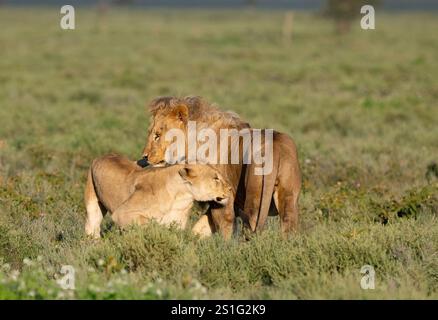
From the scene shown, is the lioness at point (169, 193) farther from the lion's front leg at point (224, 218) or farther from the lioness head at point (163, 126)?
the lioness head at point (163, 126)

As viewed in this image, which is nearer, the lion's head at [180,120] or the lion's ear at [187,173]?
the lion's ear at [187,173]

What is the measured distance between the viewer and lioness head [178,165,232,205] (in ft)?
23.2

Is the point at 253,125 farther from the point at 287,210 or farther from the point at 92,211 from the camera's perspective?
the point at 287,210

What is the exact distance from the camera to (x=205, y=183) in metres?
7.09

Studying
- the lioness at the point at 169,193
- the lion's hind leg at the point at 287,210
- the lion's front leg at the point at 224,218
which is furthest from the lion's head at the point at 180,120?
the lion's hind leg at the point at 287,210

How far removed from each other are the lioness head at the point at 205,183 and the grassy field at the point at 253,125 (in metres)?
0.39

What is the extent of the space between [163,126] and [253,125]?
8262 mm

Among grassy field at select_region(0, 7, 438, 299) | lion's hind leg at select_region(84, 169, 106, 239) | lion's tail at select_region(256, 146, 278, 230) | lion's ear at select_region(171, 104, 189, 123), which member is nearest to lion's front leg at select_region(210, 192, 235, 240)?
grassy field at select_region(0, 7, 438, 299)

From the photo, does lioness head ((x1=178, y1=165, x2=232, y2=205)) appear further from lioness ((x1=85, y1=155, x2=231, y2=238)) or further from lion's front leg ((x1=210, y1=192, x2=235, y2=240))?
lion's front leg ((x1=210, y1=192, x2=235, y2=240))

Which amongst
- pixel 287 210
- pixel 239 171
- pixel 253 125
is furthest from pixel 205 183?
pixel 253 125

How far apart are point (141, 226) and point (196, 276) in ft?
2.20

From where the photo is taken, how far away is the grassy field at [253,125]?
20.5 feet

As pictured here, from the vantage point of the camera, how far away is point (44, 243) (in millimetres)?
7492
